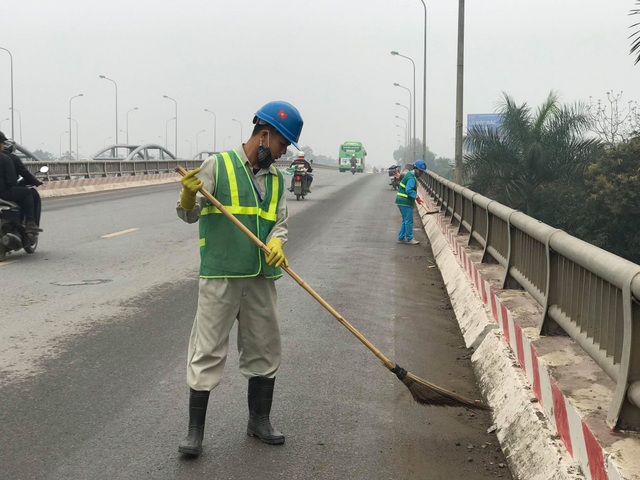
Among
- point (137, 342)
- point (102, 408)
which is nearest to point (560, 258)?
point (102, 408)

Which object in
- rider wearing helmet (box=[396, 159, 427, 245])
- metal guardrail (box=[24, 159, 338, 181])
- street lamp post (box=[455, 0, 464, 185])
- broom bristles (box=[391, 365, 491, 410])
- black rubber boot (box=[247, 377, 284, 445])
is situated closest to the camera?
black rubber boot (box=[247, 377, 284, 445])

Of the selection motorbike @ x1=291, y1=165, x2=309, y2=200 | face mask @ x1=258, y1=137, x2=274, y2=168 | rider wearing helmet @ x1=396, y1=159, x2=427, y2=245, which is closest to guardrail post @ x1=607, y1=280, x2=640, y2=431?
face mask @ x1=258, y1=137, x2=274, y2=168

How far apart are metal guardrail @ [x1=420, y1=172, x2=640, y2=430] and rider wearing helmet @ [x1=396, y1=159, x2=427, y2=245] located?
8329 mm

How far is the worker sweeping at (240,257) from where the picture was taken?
4773mm

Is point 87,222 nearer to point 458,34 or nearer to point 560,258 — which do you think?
point 458,34

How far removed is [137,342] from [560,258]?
11.8ft

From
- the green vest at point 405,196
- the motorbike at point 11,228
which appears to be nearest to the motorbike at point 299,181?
the green vest at point 405,196

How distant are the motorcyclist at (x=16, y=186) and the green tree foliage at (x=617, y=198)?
1971 cm

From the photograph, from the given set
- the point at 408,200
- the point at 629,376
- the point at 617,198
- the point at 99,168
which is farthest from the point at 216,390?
the point at 99,168

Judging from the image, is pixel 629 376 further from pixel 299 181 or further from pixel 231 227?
pixel 299 181

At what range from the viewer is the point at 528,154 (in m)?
30.2

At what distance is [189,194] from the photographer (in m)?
4.62

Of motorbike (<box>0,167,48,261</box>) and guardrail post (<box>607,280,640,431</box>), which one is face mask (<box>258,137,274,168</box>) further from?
motorbike (<box>0,167,48,261</box>)

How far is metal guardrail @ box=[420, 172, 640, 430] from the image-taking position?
3.64m
